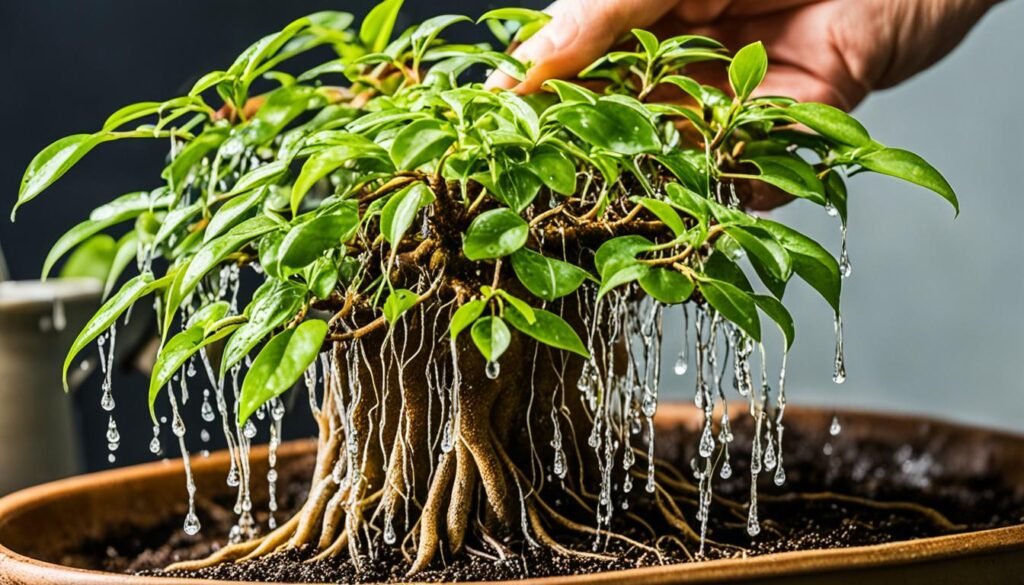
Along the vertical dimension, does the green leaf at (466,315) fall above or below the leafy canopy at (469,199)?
below

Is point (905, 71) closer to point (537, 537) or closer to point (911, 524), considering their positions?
point (911, 524)

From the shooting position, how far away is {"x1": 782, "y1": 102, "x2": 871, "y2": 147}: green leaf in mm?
675

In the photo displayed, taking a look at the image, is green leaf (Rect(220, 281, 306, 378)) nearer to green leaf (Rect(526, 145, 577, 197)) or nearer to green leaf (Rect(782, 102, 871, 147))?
green leaf (Rect(526, 145, 577, 197))

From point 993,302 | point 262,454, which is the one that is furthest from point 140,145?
point 993,302

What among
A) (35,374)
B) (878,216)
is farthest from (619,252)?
(878,216)

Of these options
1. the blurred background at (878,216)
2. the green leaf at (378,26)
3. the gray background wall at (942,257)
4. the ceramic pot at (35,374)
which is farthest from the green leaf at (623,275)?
the gray background wall at (942,257)

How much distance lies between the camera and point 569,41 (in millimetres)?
754

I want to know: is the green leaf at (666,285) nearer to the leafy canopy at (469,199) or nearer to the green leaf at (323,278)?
the leafy canopy at (469,199)

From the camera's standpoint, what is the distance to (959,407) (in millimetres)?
1981

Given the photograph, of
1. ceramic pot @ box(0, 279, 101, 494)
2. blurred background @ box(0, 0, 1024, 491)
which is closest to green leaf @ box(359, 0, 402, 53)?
ceramic pot @ box(0, 279, 101, 494)

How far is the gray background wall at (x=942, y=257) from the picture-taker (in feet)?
6.26

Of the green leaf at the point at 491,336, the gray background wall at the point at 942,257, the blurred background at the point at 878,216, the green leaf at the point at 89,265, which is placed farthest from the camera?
the gray background wall at the point at 942,257

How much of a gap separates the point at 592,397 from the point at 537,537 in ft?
0.34

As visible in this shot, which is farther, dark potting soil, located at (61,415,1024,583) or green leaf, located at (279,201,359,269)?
dark potting soil, located at (61,415,1024,583)
